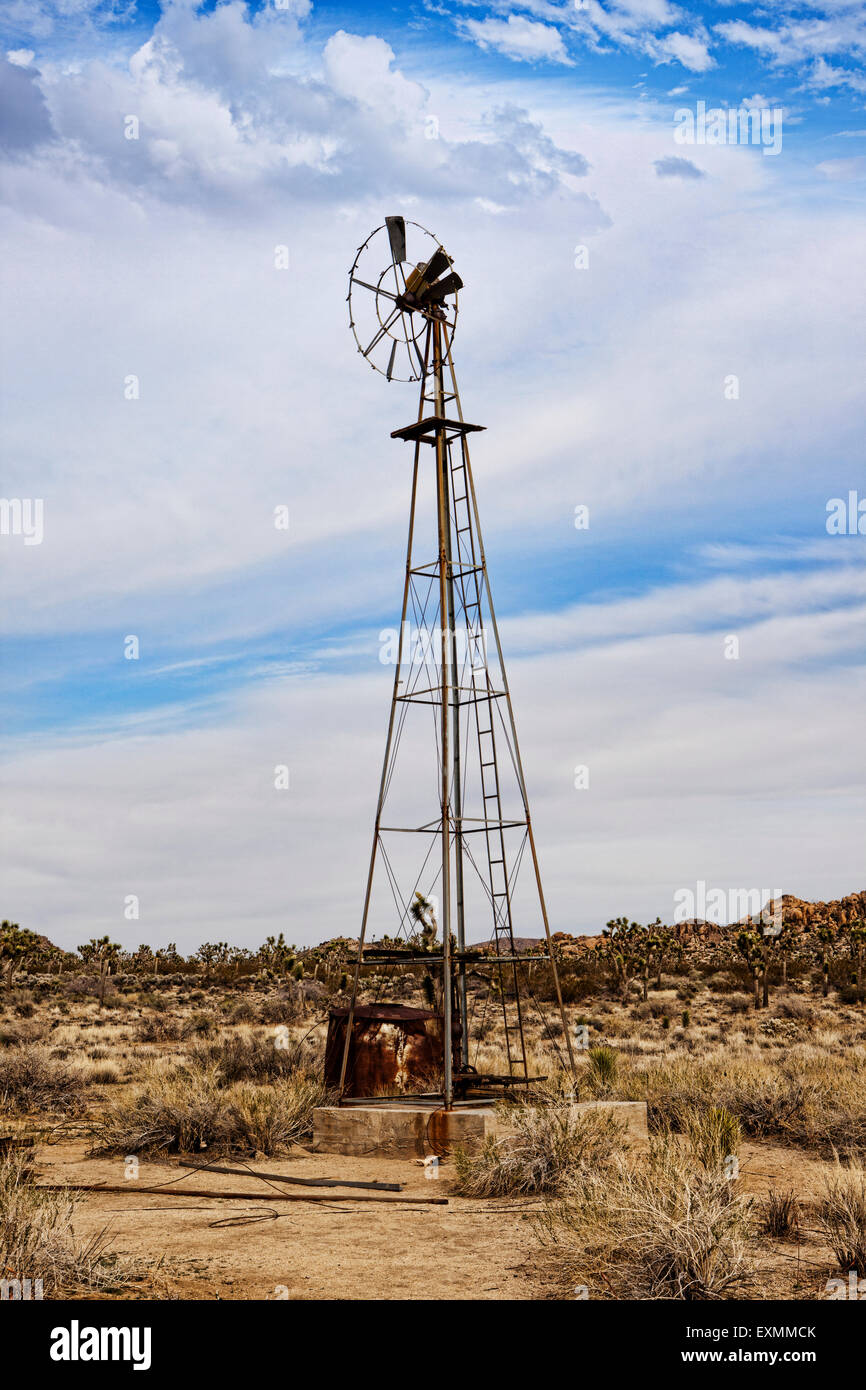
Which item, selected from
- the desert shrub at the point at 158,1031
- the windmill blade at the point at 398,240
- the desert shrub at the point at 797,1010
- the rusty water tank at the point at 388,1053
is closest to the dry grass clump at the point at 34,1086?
the rusty water tank at the point at 388,1053

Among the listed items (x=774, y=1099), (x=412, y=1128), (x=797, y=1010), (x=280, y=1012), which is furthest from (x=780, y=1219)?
(x=797, y=1010)

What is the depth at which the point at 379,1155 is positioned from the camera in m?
13.5

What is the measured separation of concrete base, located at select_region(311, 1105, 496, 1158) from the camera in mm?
12953

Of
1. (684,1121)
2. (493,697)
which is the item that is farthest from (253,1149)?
(493,697)

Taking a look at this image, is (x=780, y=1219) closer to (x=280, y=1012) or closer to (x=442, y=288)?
(x=442, y=288)

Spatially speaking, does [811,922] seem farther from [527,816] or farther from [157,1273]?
[157,1273]

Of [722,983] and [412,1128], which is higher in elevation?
[412,1128]

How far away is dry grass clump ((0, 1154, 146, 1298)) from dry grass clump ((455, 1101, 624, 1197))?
4.11m

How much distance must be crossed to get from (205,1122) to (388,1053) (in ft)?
8.07

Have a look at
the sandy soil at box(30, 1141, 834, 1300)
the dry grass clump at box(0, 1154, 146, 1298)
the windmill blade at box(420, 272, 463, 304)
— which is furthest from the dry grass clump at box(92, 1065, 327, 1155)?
the windmill blade at box(420, 272, 463, 304)

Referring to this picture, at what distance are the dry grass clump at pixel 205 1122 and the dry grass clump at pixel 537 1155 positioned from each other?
2.85m

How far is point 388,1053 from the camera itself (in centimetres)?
1535

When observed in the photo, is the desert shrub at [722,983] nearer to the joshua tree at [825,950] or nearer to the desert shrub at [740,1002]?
the desert shrub at [740,1002]
